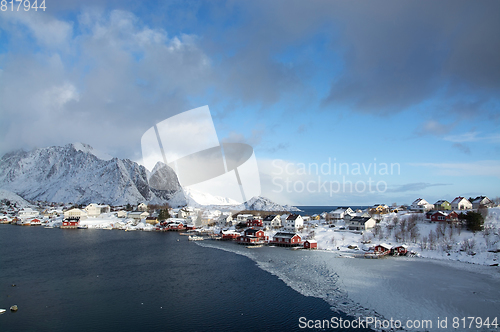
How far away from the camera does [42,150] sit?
7303 inches

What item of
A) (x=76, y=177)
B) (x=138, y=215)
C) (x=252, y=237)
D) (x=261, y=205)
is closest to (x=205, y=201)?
(x=261, y=205)

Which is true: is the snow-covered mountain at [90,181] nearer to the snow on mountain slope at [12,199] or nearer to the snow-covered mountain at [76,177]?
the snow-covered mountain at [76,177]

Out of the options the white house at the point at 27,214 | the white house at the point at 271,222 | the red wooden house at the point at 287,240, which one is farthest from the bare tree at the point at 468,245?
the white house at the point at 27,214

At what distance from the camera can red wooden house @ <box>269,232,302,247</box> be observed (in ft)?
125

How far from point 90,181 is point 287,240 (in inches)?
5454

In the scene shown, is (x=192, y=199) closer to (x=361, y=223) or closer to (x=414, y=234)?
(x=361, y=223)

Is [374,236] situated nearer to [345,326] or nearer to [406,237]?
[406,237]

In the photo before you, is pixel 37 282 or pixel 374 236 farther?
pixel 374 236

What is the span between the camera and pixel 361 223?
41906mm

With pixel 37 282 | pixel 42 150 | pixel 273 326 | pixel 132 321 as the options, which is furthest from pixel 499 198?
pixel 42 150

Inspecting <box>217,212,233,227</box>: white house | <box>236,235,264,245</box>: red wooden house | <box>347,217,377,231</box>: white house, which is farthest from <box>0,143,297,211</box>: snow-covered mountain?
<box>347,217,377,231</box>: white house

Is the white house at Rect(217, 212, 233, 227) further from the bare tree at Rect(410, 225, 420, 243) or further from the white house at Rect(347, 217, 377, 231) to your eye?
the bare tree at Rect(410, 225, 420, 243)

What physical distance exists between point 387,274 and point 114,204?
5158 inches

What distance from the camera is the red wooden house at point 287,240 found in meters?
38.2
